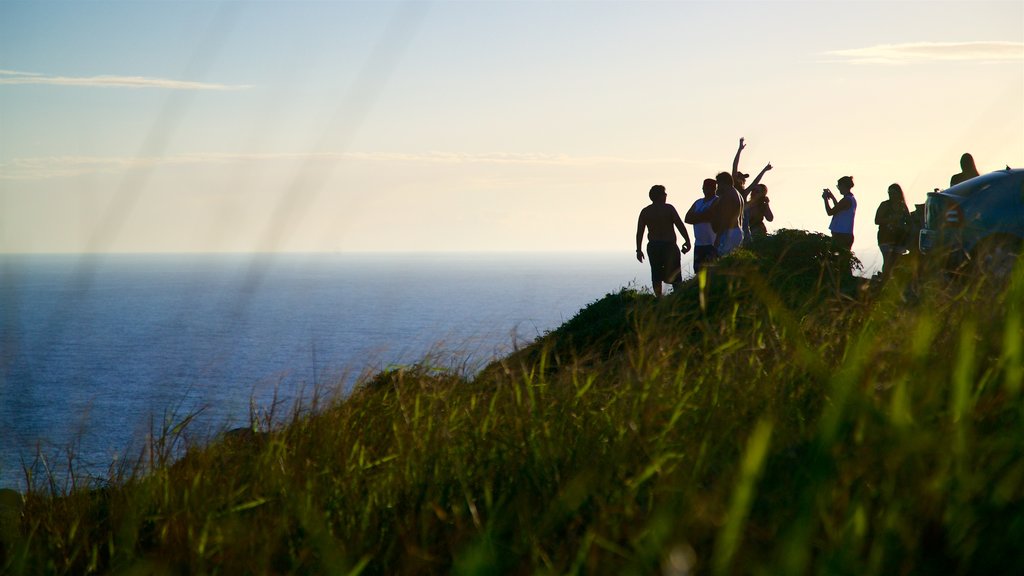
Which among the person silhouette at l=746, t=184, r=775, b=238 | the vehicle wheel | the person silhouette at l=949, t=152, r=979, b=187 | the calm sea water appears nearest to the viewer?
the calm sea water

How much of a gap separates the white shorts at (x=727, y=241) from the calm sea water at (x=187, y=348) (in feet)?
8.37

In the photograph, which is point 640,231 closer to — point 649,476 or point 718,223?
point 718,223

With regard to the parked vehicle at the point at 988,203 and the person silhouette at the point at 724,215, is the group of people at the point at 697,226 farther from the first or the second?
the parked vehicle at the point at 988,203

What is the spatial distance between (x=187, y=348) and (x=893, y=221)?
79203 mm

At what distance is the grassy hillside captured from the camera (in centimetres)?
289

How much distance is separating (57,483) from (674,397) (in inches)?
136

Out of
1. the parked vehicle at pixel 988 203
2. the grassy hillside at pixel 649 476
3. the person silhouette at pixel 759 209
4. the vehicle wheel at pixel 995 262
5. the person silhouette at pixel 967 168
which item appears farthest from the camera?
the person silhouette at pixel 759 209

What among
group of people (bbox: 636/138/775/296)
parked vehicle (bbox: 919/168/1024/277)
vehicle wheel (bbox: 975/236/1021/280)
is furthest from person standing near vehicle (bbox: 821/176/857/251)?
vehicle wheel (bbox: 975/236/1021/280)

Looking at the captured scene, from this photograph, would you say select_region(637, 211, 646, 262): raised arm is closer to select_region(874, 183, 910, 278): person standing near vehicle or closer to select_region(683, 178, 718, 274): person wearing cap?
select_region(683, 178, 718, 274): person wearing cap

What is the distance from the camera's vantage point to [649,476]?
3.47 m

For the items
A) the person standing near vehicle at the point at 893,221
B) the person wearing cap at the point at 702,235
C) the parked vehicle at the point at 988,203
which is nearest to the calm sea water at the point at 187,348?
the person wearing cap at the point at 702,235

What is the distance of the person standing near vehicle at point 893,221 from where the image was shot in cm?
1310

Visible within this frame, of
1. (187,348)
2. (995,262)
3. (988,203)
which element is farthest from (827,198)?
(187,348)

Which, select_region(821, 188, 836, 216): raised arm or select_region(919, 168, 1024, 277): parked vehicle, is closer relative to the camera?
select_region(919, 168, 1024, 277): parked vehicle
